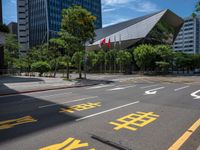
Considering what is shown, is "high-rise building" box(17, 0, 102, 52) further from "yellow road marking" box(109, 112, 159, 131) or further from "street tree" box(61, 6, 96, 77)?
"yellow road marking" box(109, 112, 159, 131)

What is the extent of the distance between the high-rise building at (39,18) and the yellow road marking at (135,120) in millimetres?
106293

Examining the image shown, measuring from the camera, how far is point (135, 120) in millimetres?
A: 7344

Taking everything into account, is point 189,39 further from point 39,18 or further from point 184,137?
point 184,137

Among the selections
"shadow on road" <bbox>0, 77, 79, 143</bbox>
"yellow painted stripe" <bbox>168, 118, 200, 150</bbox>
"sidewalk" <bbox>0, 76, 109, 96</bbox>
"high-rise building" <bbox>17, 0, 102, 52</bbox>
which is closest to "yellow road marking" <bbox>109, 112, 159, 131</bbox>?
"yellow painted stripe" <bbox>168, 118, 200, 150</bbox>

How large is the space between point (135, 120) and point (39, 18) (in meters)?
116

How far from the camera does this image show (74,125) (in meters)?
6.80

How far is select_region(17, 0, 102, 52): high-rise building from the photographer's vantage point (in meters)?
108

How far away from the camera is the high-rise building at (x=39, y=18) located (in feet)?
355

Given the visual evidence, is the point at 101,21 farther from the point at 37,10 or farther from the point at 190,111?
the point at 190,111

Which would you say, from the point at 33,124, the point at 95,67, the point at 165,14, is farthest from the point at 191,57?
the point at 33,124

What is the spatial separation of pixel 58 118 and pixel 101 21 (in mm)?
138415

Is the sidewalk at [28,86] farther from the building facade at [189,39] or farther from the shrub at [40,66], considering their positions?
the building facade at [189,39]

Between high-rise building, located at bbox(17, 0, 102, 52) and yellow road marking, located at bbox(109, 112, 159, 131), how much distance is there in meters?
106

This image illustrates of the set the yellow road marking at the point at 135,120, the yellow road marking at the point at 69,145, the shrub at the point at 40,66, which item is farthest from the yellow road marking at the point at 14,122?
the shrub at the point at 40,66
